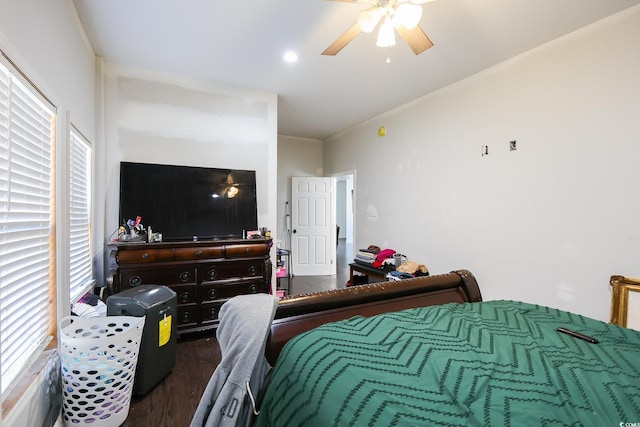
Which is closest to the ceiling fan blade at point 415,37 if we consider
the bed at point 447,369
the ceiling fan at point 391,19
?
the ceiling fan at point 391,19

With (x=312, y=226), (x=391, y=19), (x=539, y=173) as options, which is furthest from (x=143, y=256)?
(x=539, y=173)

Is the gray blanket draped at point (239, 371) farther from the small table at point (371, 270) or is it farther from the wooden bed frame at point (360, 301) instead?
the small table at point (371, 270)

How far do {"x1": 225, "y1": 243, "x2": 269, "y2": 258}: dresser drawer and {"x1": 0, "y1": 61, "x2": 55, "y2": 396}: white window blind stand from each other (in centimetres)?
143

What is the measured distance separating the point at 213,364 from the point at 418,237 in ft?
9.29

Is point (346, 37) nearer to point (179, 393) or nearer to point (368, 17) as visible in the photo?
point (368, 17)

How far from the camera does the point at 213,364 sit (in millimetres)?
2402

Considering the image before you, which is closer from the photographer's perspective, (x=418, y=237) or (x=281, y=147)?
(x=418, y=237)

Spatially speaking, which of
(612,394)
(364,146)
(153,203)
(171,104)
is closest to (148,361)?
(153,203)

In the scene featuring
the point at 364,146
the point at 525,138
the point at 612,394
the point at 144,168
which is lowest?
the point at 612,394

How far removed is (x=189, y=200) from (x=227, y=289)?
1.08m

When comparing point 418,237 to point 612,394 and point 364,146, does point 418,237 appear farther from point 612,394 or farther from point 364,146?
point 612,394

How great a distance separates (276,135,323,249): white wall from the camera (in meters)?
5.91

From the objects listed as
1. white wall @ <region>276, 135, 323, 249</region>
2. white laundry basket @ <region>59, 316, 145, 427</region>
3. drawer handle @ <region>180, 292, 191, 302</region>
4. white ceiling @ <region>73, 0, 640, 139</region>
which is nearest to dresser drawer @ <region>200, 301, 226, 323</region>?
drawer handle @ <region>180, 292, 191, 302</region>

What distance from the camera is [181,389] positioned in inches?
80.9
